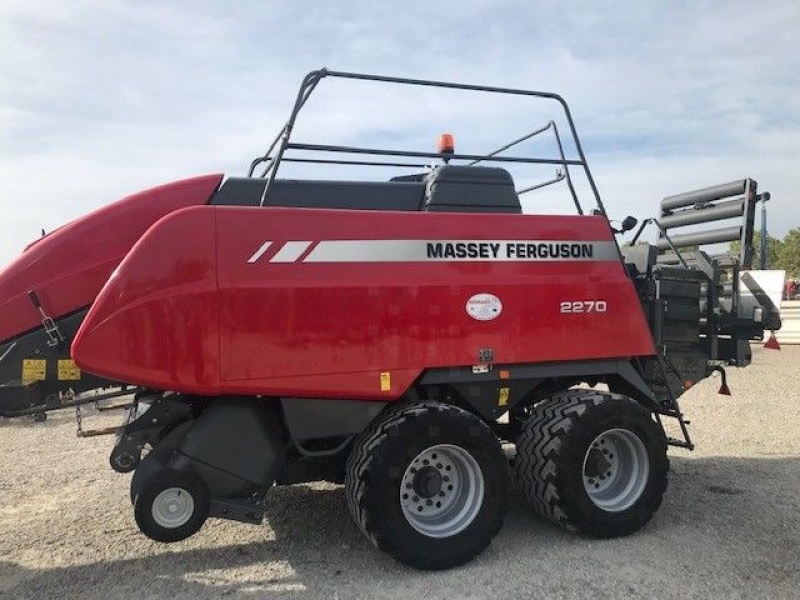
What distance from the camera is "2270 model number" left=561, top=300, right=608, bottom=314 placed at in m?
4.33

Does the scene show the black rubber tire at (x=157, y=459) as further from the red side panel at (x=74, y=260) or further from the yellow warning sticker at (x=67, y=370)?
the red side panel at (x=74, y=260)

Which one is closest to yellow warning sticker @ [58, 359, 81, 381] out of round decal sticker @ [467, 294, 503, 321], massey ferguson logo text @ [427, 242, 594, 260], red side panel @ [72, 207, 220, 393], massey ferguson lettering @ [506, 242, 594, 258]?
red side panel @ [72, 207, 220, 393]

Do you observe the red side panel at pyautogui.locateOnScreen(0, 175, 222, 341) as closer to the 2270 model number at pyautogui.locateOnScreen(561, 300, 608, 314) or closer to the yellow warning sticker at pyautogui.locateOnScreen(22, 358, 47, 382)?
the yellow warning sticker at pyautogui.locateOnScreen(22, 358, 47, 382)

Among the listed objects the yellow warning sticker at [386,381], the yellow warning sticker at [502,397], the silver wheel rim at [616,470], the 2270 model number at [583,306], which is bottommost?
the silver wheel rim at [616,470]

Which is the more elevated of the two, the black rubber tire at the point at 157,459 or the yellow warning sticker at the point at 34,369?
the yellow warning sticker at the point at 34,369

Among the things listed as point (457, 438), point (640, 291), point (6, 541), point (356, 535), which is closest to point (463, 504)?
point (457, 438)

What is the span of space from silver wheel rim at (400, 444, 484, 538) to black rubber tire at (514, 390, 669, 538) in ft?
1.59

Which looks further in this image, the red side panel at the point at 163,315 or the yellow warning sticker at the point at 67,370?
the yellow warning sticker at the point at 67,370

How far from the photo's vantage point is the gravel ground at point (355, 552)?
365 centimetres

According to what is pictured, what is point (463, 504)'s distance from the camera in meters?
4.10

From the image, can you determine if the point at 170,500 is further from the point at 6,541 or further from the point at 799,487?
the point at 799,487

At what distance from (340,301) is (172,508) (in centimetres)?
143

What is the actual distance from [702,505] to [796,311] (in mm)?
13319

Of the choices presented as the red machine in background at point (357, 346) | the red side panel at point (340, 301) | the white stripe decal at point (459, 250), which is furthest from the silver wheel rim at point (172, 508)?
the white stripe decal at point (459, 250)
